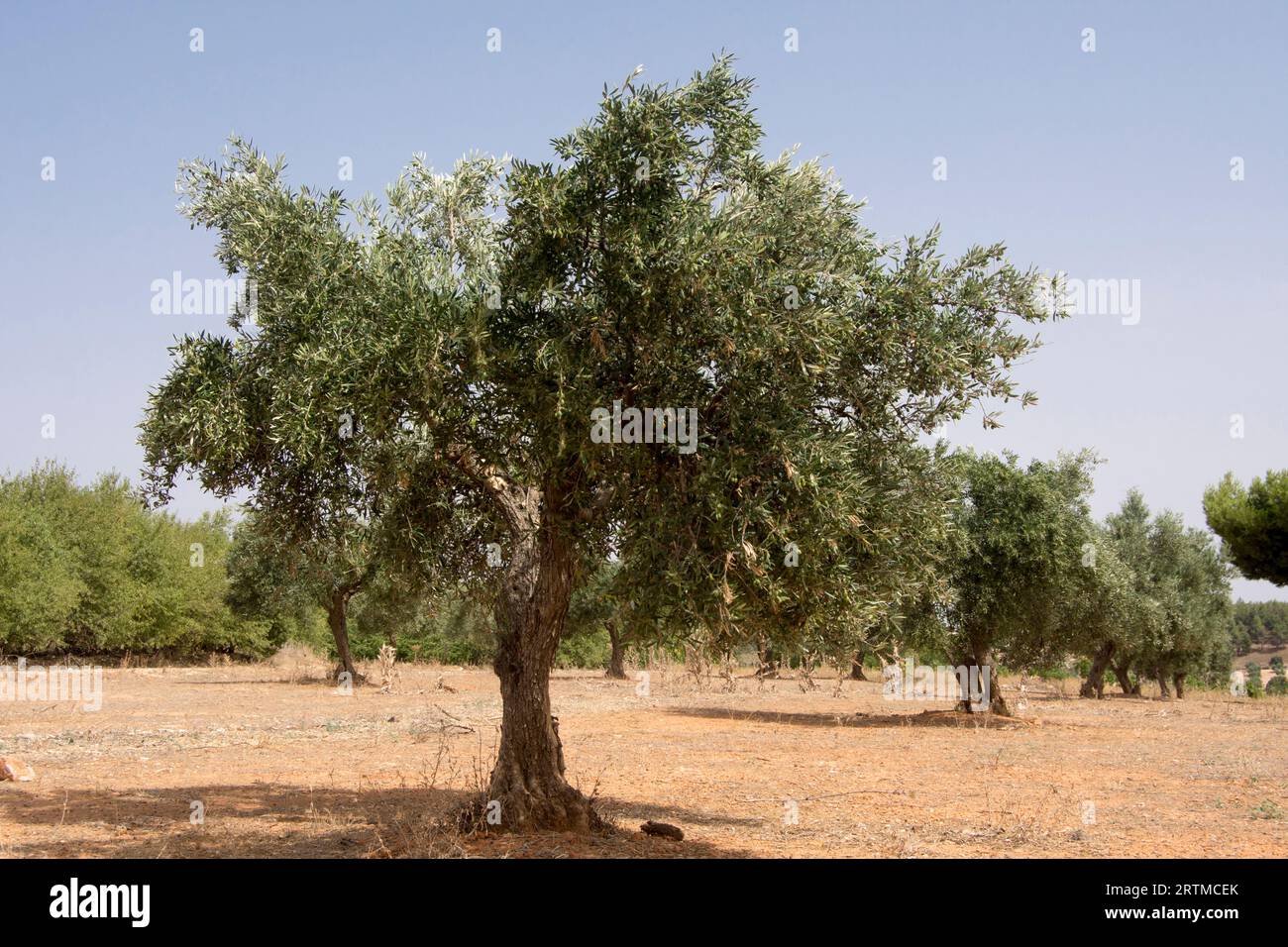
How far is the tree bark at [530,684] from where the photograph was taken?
1180 centimetres

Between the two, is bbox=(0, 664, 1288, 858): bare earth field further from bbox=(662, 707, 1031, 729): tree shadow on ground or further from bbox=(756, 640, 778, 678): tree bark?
bbox=(756, 640, 778, 678): tree bark

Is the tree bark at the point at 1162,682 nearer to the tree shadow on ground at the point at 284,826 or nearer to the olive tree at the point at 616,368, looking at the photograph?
the tree shadow on ground at the point at 284,826

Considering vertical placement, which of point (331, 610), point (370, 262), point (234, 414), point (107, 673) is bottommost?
point (107, 673)

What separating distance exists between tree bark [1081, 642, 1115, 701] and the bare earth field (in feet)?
37.9

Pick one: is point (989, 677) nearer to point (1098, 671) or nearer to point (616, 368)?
point (1098, 671)

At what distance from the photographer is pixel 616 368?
9883mm

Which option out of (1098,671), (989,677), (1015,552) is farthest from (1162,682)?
(1015,552)

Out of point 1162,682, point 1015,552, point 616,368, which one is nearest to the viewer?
point 616,368

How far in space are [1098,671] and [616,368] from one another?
46.9m

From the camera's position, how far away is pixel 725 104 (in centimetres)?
972

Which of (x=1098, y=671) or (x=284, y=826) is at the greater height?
(x=284, y=826)

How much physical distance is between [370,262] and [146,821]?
8.14 metres
